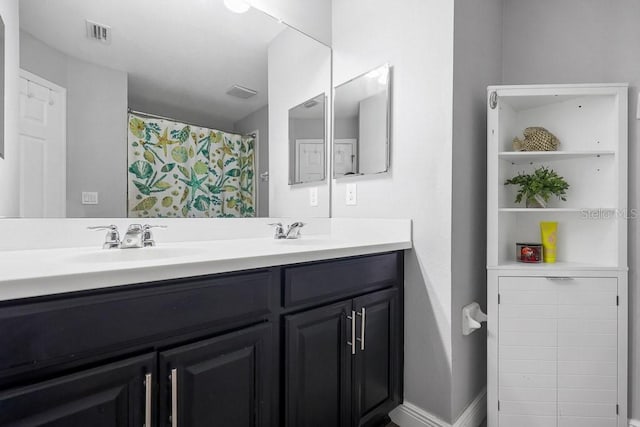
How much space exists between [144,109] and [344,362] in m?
1.31

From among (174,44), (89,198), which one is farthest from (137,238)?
(174,44)

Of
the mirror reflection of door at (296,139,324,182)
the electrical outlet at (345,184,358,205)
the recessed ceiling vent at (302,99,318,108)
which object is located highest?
the recessed ceiling vent at (302,99,318,108)

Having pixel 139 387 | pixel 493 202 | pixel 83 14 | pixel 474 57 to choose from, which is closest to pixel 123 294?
pixel 139 387

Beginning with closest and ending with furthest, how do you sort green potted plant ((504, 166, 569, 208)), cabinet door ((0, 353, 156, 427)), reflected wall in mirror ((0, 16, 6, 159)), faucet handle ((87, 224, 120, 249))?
cabinet door ((0, 353, 156, 427)), reflected wall in mirror ((0, 16, 6, 159)), faucet handle ((87, 224, 120, 249)), green potted plant ((504, 166, 569, 208))

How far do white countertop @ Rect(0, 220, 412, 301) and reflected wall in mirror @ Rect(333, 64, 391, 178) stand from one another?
0.50 m

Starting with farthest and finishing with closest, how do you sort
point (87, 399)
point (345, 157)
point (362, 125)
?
point (345, 157)
point (362, 125)
point (87, 399)

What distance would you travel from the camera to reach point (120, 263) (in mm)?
815

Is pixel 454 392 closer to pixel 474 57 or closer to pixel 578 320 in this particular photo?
pixel 578 320

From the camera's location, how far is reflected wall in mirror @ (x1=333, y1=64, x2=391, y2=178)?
1.68m

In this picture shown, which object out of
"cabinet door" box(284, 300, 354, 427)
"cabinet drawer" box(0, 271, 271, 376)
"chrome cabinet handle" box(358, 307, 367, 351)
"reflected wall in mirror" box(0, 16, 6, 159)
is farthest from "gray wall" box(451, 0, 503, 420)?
A: "reflected wall in mirror" box(0, 16, 6, 159)

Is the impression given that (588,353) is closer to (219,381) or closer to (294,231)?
(294,231)

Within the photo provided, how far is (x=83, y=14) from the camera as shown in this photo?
1202 mm

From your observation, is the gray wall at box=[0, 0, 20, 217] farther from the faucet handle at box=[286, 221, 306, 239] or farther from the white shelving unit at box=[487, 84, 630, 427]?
the white shelving unit at box=[487, 84, 630, 427]

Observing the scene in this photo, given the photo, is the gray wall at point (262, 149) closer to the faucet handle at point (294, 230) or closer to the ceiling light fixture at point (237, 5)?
the faucet handle at point (294, 230)
